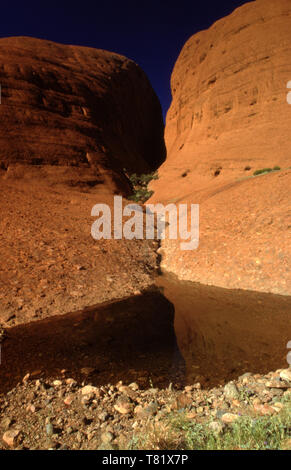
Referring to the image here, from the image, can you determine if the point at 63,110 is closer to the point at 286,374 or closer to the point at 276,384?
the point at 286,374

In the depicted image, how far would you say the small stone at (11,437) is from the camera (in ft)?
10.2

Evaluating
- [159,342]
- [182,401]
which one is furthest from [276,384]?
[159,342]

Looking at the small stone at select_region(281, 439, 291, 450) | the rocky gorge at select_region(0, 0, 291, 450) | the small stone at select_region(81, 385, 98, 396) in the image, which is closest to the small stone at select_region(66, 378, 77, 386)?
the rocky gorge at select_region(0, 0, 291, 450)

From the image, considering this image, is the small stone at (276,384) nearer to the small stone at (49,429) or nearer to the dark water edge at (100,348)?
the dark water edge at (100,348)

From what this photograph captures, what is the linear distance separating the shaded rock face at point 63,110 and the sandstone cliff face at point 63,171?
0.11 meters

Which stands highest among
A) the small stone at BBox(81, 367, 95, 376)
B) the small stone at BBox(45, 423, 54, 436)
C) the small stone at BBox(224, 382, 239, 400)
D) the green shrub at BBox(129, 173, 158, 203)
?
the green shrub at BBox(129, 173, 158, 203)

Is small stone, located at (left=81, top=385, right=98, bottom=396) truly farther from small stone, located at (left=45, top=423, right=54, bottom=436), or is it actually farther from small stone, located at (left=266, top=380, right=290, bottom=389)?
small stone, located at (left=266, top=380, right=290, bottom=389)

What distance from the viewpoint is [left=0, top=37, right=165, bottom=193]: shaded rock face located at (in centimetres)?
2125

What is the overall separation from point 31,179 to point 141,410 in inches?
751

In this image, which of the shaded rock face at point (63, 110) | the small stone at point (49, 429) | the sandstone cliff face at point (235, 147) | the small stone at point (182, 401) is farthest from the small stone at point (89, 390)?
the shaded rock face at point (63, 110)

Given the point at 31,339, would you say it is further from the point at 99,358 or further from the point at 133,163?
the point at 133,163

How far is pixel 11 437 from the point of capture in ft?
10.5

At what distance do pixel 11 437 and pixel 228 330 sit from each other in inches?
188

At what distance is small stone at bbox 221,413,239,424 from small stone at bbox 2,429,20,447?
252cm
